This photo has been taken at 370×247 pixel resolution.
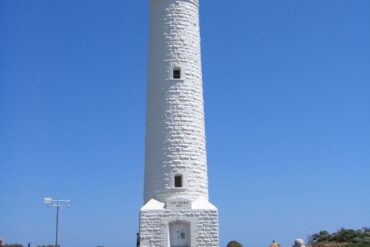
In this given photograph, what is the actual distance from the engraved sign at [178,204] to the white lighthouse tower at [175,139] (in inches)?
1.5

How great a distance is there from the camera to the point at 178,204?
20422mm

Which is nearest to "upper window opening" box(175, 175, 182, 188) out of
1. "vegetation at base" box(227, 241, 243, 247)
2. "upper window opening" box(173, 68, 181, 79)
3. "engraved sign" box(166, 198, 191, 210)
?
"engraved sign" box(166, 198, 191, 210)

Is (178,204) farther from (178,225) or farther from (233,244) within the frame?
(233,244)

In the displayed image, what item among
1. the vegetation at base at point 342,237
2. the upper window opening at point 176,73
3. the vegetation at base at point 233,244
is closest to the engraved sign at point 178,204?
the upper window opening at point 176,73

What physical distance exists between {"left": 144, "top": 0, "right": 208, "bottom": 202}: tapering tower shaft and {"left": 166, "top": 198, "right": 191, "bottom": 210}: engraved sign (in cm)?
34

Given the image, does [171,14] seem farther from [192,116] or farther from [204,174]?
[204,174]

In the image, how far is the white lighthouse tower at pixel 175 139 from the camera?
2025 cm

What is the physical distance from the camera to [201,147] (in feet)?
71.3

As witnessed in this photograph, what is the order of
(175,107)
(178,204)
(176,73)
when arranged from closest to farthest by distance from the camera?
(178,204) → (175,107) → (176,73)

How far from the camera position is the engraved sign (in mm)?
20391

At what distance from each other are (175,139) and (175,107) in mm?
1354

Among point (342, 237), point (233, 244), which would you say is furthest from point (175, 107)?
point (342, 237)

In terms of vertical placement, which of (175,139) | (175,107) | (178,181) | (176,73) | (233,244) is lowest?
(233,244)

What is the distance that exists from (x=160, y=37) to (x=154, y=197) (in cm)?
684
